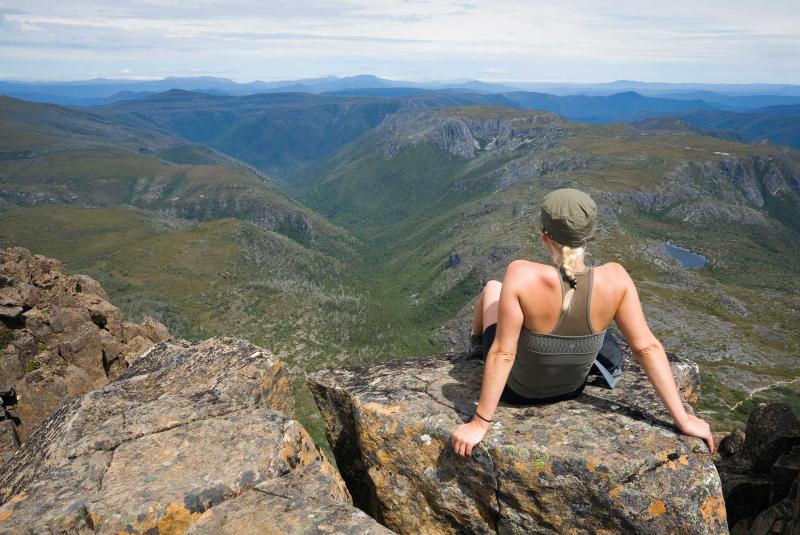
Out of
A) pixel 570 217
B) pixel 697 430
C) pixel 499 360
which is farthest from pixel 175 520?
pixel 697 430

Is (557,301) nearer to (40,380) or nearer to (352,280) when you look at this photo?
(40,380)

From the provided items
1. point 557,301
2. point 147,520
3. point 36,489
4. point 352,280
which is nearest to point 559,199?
point 557,301

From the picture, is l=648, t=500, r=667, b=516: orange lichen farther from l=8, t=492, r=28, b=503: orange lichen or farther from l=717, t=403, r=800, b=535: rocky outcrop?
l=8, t=492, r=28, b=503: orange lichen

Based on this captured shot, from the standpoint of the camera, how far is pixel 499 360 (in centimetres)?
752

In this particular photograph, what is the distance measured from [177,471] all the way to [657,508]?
7510mm

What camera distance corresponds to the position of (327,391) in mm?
10852

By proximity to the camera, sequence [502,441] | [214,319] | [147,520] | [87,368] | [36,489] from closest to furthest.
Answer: [147,520] < [36,489] < [502,441] < [87,368] < [214,319]

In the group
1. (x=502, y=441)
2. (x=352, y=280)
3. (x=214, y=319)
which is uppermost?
(x=502, y=441)

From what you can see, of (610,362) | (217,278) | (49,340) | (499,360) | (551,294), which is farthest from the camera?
(217,278)

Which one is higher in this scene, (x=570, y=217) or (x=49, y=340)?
(x=570, y=217)

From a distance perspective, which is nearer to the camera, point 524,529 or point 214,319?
point 524,529

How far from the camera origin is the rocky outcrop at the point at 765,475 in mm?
9867

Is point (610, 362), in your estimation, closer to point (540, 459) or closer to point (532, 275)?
point (540, 459)

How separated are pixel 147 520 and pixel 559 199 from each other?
7.68 metres
